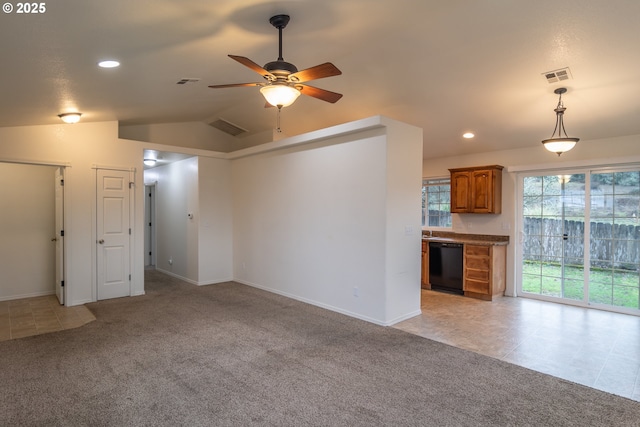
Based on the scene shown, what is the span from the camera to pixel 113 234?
18.1 feet

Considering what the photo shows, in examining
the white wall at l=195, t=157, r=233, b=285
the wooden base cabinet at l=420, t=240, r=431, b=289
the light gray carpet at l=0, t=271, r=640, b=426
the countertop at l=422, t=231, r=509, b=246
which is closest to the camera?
the light gray carpet at l=0, t=271, r=640, b=426

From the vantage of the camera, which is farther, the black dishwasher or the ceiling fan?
the black dishwasher

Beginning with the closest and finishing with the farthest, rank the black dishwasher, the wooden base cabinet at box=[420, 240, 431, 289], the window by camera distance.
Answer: the black dishwasher → the wooden base cabinet at box=[420, 240, 431, 289] → the window

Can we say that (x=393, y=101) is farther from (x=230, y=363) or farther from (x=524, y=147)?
(x=230, y=363)

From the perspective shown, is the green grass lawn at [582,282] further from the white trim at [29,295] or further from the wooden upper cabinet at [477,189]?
the white trim at [29,295]

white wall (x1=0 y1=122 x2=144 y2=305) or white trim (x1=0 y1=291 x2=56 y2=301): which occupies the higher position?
white wall (x1=0 y1=122 x2=144 y2=305)

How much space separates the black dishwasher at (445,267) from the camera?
5.90 m

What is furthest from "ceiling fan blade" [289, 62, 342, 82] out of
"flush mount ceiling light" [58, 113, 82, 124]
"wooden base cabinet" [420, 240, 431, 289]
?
"wooden base cabinet" [420, 240, 431, 289]

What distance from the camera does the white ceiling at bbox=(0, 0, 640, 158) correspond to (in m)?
2.54

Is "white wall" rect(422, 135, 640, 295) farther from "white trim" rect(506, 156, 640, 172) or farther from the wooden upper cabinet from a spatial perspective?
the wooden upper cabinet

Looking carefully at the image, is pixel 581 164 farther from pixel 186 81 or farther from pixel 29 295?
pixel 29 295

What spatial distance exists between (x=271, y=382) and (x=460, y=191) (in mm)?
4770

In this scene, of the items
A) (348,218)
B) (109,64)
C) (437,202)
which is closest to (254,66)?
(109,64)

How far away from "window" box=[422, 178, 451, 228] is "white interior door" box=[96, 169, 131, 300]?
543cm
